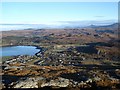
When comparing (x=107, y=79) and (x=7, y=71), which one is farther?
(x=7, y=71)

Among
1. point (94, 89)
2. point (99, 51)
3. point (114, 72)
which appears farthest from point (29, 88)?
point (99, 51)

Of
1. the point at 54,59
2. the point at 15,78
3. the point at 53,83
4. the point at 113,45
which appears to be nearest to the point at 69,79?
the point at 53,83

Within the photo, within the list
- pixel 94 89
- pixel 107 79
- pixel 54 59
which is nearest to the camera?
pixel 94 89

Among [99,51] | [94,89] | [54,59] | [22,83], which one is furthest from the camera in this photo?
[99,51]

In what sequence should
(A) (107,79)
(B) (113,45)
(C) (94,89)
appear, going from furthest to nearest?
(B) (113,45), (A) (107,79), (C) (94,89)

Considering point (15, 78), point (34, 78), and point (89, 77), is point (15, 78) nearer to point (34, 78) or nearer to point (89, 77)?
point (34, 78)

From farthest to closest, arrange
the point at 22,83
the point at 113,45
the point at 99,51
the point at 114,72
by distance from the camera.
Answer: the point at 113,45 → the point at 99,51 → the point at 114,72 → the point at 22,83

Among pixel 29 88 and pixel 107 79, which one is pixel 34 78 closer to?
pixel 29 88

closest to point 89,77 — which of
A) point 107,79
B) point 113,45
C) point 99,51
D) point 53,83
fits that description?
point 107,79

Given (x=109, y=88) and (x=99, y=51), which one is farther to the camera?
(x=99, y=51)
